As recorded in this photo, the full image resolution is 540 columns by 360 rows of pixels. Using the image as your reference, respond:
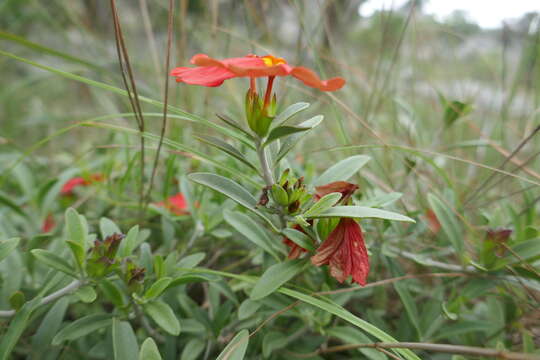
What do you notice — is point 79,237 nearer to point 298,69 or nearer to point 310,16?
point 298,69

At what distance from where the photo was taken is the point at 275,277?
0.57 m

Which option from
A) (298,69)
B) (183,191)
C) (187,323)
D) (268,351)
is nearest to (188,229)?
(183,191)

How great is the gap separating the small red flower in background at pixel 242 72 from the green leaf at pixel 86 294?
327mm

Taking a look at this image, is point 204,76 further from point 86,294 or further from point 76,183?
point 76,183

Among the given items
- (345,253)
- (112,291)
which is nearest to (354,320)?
(345,253)

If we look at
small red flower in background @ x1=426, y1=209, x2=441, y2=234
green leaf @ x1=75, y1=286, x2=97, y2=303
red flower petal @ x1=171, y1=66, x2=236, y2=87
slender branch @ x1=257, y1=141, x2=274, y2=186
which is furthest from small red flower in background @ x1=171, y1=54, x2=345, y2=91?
small red flower in background @ x1=426, y1=209, x2=441, y2=234

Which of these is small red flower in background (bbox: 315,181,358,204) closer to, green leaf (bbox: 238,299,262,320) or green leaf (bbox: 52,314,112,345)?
green leaf (bbox: 238,299,262,320)

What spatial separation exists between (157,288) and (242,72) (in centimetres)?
33

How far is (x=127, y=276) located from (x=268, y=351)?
24 centimetres

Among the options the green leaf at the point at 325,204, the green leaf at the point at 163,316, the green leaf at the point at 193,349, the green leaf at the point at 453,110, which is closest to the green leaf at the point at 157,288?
the green leaf at the point at 163,316

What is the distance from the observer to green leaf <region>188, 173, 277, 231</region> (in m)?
0.55

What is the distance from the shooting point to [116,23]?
22.5 inches

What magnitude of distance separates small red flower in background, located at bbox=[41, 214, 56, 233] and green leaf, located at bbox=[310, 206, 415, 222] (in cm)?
71

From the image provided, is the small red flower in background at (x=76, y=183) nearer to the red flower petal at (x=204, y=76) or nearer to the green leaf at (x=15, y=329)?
the green leaf at (x=15, y=329)
